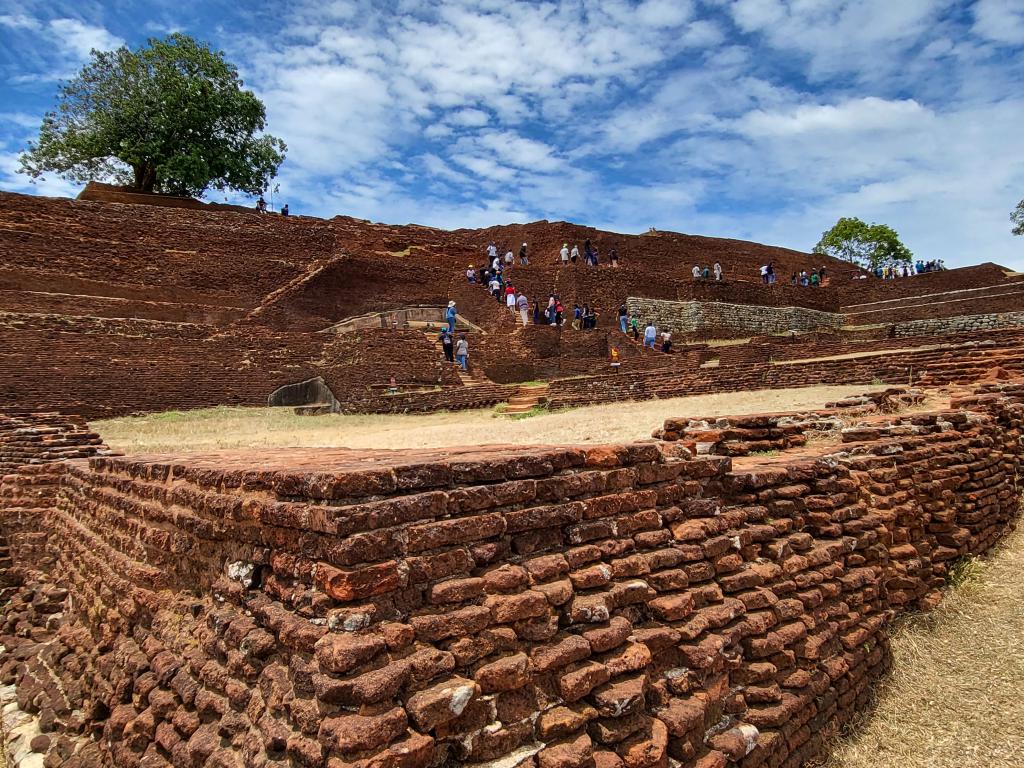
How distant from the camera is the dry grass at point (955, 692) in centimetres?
324

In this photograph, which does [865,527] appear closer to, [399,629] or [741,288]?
[399,629]

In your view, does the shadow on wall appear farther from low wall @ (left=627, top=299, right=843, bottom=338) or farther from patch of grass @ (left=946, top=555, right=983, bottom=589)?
patch of grass @ (left=946, top=555, right=983, bottom=589)

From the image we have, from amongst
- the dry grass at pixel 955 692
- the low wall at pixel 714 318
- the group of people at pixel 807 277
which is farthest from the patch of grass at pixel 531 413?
the group of people at pixel 807 277

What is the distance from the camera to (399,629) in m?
2.09

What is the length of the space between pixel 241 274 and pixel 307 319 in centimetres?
385

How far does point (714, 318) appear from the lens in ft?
100

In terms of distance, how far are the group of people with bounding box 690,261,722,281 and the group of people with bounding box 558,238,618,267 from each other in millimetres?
4238

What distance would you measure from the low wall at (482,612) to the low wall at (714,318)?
26.0 meters

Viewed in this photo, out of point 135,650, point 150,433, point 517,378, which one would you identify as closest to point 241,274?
point 517,378

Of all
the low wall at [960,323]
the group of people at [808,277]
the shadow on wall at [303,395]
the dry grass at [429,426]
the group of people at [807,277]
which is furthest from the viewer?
the group of people at [808,277]

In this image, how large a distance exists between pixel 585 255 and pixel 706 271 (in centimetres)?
692

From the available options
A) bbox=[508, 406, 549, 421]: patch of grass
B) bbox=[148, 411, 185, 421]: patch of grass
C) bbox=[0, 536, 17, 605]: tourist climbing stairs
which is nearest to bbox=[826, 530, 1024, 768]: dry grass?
bbox=[0, 536, 17, 605]: tourist climbing stairs

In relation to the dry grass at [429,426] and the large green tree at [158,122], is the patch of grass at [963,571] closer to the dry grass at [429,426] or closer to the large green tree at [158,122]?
the dry grass at [429,426]

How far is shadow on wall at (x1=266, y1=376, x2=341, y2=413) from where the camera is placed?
20.1m
